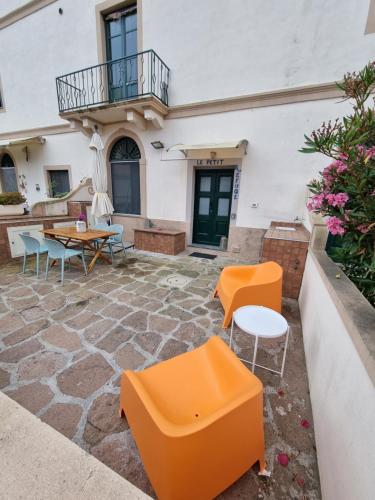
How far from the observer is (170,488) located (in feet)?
3.29

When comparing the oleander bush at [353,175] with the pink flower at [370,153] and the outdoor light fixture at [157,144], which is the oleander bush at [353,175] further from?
the outdoor light fixture at [157,144]

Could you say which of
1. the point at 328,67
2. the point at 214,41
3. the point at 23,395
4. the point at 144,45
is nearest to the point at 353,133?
the point at 23,395

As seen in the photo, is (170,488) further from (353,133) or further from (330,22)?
(330,22)

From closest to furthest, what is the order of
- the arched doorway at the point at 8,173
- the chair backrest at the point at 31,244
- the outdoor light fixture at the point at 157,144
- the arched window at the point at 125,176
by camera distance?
the chair backrest at the point at 31,244 < the outdoor light fixture at the point at 157,144 < the arched window at the point at 125,176 < the arched doorway at the point at 8,173

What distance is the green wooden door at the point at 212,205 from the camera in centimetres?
588

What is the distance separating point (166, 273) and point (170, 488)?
3565 millimetres

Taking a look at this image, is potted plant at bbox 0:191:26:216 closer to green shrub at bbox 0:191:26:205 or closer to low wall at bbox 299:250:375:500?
green shrub at bbox 0:191:26:205

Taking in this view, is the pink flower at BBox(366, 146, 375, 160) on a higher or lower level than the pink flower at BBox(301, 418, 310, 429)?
higher

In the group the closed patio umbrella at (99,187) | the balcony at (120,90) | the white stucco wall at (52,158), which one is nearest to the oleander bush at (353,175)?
the balcony at (120,90)

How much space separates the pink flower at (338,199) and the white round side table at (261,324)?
109 cm

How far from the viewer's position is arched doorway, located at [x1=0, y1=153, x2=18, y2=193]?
9.13 m

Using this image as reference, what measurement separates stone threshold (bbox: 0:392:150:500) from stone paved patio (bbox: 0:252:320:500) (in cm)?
76

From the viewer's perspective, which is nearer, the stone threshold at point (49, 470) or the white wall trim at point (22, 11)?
the stone threshold at point (49, 470)

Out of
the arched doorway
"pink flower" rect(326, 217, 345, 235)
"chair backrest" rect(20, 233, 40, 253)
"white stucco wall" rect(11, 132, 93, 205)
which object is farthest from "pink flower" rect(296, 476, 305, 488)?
the arched doorway
